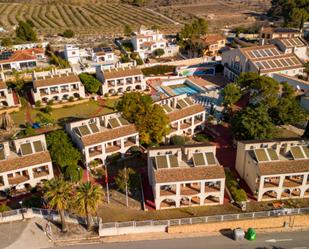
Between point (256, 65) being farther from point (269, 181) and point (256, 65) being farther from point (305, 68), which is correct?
point (269, 181)

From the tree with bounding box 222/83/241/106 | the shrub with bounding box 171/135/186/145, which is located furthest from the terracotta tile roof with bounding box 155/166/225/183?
the tree with bounding box 222/83/241/106

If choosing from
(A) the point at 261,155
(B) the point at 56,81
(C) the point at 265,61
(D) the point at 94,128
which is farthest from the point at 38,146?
(C) the point at 265,61

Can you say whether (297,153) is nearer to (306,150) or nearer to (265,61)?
(306,150)

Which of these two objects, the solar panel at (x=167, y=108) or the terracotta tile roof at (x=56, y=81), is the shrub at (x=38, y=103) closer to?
the terracotta tile roof at (x=56, y=81)

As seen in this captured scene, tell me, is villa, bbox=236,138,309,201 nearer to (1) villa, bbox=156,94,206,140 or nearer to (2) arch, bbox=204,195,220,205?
(2) arch, bbox=204,195,220,205

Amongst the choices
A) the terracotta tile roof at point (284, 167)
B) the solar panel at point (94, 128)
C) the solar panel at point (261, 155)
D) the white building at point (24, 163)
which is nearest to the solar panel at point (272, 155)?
the solar panel at point (261, 155)
